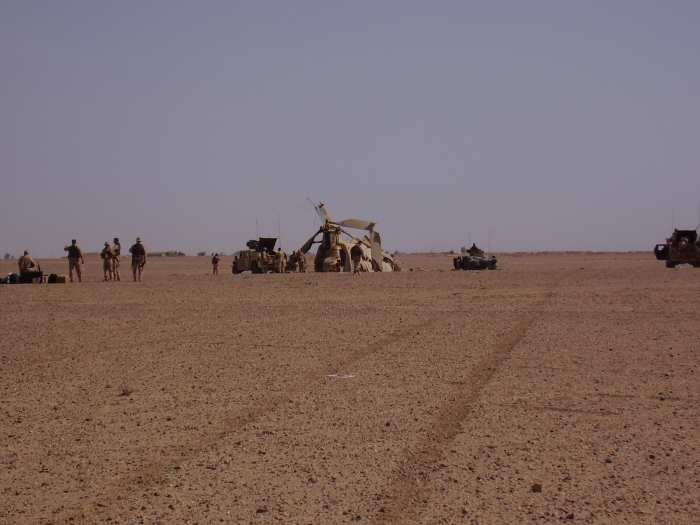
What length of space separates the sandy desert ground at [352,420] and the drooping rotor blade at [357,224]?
2786cm

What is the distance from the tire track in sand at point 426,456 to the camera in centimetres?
531

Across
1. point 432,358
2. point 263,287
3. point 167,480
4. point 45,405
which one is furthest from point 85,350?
point 263,287

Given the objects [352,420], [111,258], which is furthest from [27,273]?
[352,420]

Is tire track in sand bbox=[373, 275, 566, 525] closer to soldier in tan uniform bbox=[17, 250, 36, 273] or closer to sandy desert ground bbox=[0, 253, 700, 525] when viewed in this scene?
sandy desert ground bbox=[0, 253, 700, 525]

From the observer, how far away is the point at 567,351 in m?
11.4

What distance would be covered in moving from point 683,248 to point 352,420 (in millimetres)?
35831

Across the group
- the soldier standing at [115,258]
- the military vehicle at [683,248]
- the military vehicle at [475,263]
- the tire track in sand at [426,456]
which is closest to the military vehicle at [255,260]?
the military vehicle at [475,263]

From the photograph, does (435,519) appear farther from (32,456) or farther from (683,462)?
(32,456)

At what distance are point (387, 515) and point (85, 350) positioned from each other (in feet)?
26.0

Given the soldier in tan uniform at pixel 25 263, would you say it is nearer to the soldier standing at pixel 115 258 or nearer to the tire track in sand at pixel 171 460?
the soldier standing at pixel 115 258

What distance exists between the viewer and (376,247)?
43.0m

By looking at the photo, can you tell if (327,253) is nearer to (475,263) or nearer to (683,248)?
(475,263)

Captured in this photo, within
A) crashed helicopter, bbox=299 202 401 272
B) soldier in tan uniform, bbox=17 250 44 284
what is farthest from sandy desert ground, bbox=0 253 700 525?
crashed helicopter, bbox=299 202 401 272

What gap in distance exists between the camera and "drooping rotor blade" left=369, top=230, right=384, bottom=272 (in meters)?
42.6
